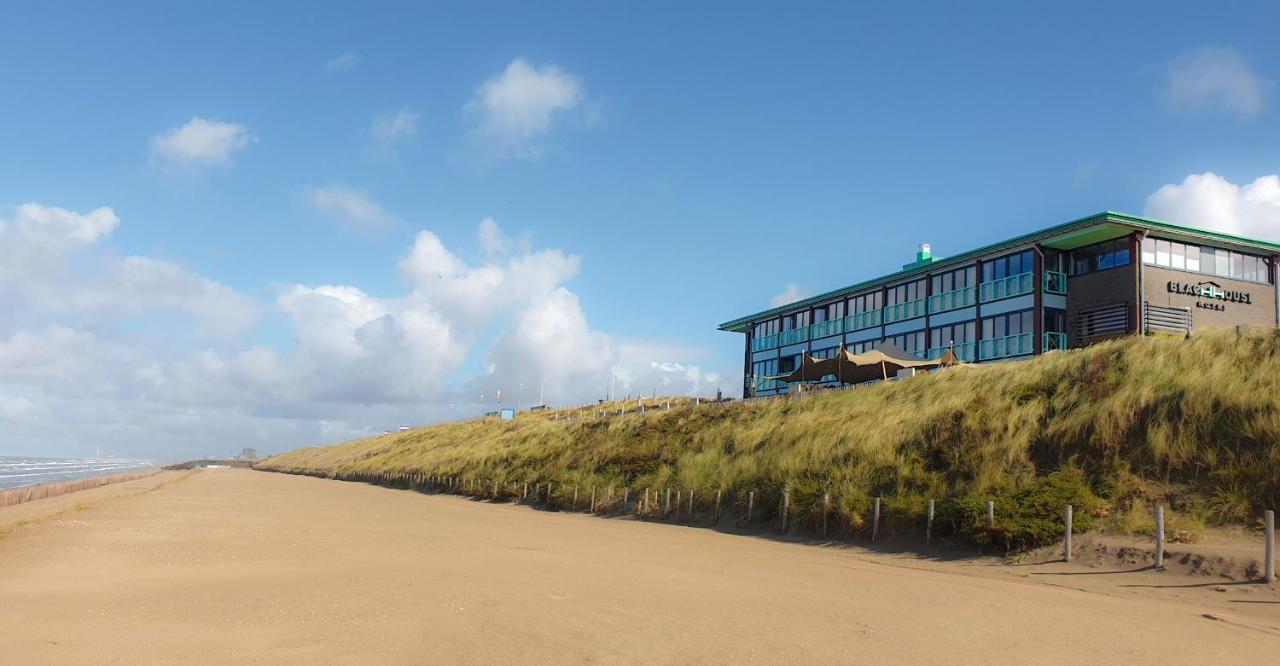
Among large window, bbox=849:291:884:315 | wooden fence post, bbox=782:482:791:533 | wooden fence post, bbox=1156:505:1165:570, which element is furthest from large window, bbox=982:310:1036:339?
wooden fence post, bbox=1156:505:1165:570

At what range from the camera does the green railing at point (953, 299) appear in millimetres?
41219

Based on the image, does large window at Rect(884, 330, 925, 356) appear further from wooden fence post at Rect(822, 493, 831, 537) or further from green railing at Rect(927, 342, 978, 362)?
wooden fence post at Rect(822, 493, 831, 537)

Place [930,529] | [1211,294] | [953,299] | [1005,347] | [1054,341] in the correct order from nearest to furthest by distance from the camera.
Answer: [930,529], [1211,294], [1054,341], [1005,347], [953,299]

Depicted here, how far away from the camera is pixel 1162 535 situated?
48.8 feet

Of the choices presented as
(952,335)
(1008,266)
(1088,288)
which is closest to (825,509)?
(1088,288)

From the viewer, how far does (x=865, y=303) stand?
4997 cm

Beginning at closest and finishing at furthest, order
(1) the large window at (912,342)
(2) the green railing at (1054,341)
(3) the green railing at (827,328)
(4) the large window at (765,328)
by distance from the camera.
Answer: (2) the green railing at (1054,341)
(1) the large window at (912,342)
(3) the green railing at (827,328)
(4) the large window at (765,328)

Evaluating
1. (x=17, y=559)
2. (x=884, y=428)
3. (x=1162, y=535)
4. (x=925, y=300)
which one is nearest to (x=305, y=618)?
(x=17, y=559)

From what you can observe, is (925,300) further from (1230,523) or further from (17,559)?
(17,559)

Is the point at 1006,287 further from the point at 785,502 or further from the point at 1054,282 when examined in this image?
the point at 785,502

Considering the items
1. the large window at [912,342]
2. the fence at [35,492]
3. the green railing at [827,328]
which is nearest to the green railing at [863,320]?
the green railing at [827,328]

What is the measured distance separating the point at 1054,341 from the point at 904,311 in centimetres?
1019

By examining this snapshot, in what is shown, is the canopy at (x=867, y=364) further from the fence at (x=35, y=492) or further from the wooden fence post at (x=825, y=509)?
the fence at (x=35, y=492)

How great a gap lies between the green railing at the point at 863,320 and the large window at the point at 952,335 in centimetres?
497
